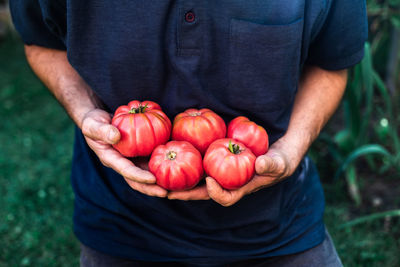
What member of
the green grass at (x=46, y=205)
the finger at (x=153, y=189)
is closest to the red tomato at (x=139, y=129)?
the finger at (x=153, y=189)

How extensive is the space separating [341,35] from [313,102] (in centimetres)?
35

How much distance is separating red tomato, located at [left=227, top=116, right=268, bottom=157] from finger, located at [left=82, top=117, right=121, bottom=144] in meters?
0.46

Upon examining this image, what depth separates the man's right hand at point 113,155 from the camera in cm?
129

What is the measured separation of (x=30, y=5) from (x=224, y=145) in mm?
1032

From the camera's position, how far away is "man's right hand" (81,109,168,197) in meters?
1.29

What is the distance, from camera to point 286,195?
5.44 ft

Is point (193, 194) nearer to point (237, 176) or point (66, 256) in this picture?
point (237, 176)

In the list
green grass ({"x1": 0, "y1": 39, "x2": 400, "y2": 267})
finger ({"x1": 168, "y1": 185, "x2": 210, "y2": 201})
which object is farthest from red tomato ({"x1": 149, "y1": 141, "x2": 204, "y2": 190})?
green grass ({"x1": 0, "y1": 39, "x2": 400, "y2": 267})

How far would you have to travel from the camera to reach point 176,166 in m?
1.29

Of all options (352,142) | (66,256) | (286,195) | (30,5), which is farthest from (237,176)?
(66,256)

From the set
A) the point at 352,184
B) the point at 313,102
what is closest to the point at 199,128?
the point at 313,102

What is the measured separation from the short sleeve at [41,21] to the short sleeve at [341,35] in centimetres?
110

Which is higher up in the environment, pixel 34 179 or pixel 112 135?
pixel 112 135

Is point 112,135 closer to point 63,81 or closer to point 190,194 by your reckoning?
point 190,194
